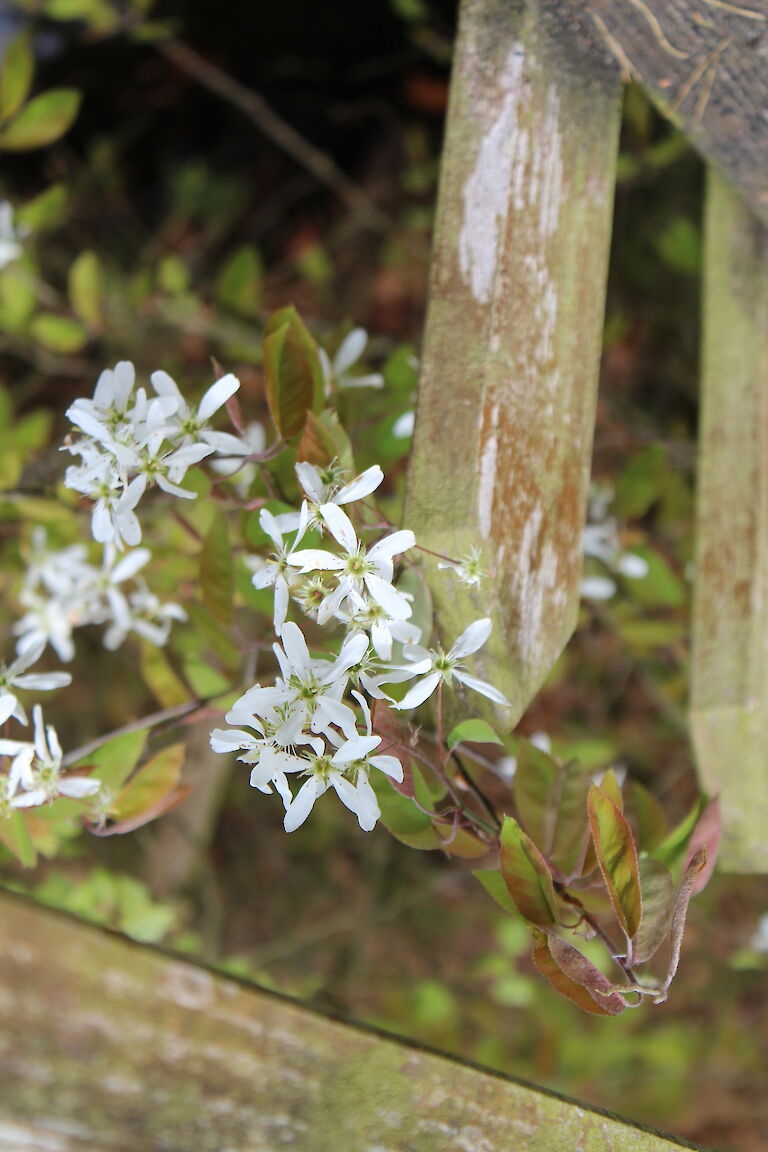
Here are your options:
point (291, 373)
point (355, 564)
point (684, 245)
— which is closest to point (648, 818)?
point (355, 564)

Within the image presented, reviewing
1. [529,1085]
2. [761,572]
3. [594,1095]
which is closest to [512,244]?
[761,572]

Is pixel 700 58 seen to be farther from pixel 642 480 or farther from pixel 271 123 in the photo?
pixel 271 123

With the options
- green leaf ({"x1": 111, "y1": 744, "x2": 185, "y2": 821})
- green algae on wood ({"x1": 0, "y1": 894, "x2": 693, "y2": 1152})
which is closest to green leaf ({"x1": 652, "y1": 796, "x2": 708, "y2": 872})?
green algae on wood ({"x1": 0, "y1": 894, "x2": 693, "y2": 1152})

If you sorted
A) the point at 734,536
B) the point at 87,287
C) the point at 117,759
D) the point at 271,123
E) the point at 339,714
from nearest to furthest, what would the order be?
the point at 339,714, the point at 117,759, the point at 734,536, the point at 87,287, the point at 271,123

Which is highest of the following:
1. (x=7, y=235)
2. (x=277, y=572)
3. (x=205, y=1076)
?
(x=7, y=235)

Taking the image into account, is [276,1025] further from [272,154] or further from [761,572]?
[272,154]
